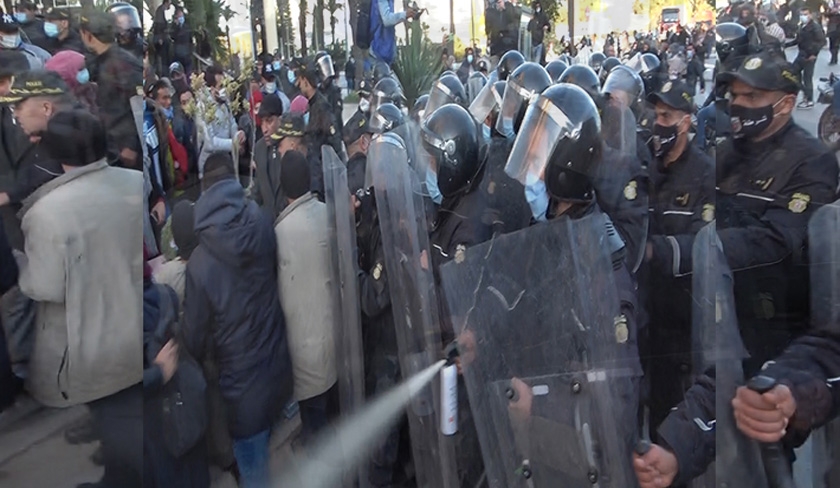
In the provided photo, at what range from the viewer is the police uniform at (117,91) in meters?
2.23

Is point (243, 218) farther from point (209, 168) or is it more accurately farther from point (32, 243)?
point (32, 243)

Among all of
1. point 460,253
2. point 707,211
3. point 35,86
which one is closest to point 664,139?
point 707,211

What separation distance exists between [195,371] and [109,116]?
775mm

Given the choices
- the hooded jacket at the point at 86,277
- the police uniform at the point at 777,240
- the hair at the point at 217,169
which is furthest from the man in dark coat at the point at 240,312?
the police uniform at the point at 777,240

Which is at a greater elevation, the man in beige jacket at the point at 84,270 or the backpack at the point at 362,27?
the backpack at the point at 362,27

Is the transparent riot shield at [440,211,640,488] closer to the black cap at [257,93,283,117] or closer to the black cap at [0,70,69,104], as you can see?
the black cap at [257,93,283,117]

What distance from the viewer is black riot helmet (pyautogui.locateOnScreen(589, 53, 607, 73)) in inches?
112

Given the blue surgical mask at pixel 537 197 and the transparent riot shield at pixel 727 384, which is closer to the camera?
the transparent riot shield at pixel 727 384

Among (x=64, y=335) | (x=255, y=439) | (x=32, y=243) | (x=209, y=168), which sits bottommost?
(x=255, y=439)

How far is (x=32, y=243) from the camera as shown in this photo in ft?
7.30

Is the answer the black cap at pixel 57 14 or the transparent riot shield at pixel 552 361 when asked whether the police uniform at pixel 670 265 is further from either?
the black cap at pixel 57 14

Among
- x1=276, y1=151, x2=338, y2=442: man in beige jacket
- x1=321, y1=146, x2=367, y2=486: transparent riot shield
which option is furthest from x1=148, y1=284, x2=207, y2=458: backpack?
x1=321, y1=146, x2=367, y2=486: transparent riot shield

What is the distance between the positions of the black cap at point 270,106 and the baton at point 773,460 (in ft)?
5.37

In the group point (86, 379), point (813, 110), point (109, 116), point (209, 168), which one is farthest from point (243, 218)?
point (813, 110)
